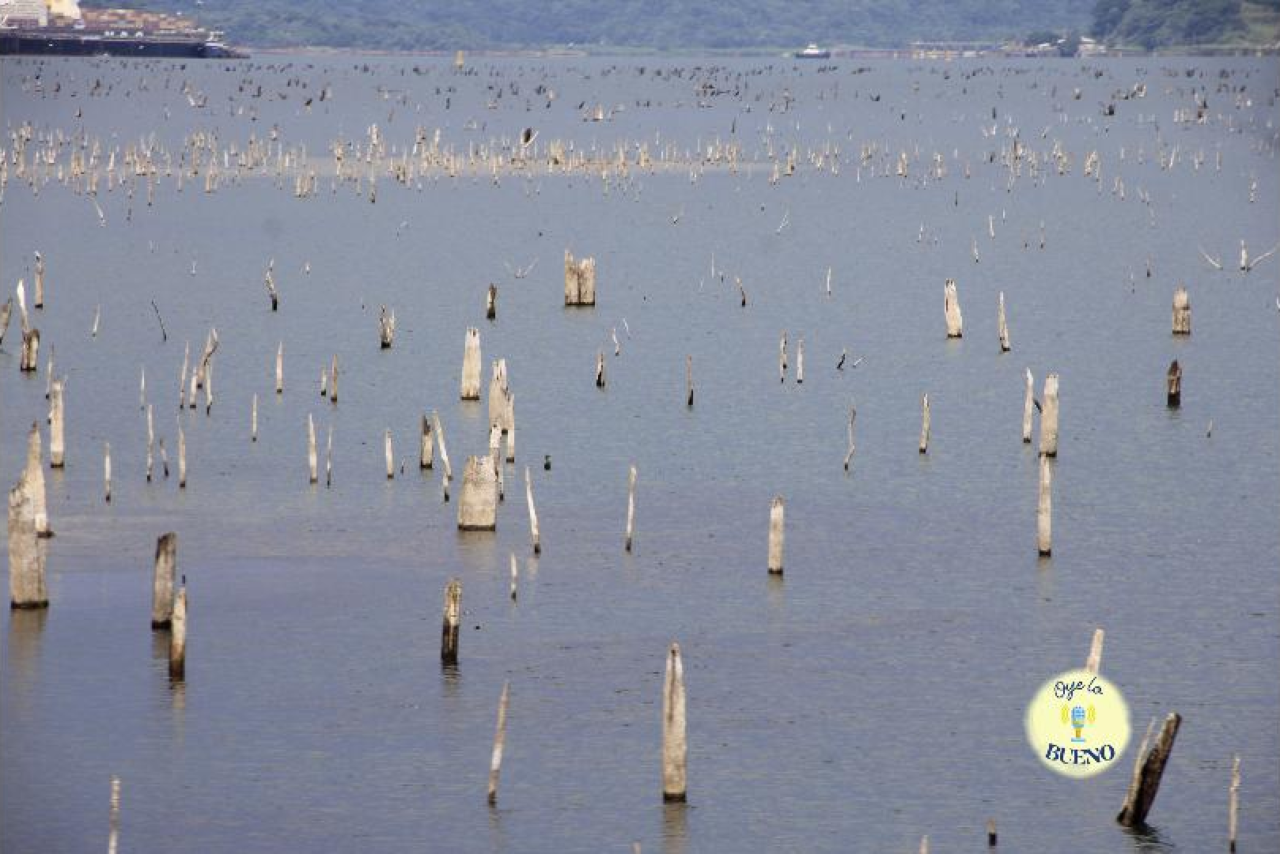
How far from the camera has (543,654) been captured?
38.2m

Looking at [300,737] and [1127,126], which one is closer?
[300,737]

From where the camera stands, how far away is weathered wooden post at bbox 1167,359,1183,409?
61.2 m

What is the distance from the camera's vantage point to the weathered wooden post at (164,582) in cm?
3675

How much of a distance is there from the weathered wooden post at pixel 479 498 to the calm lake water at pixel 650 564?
0.52 meters

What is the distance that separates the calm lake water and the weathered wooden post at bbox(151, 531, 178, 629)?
0.94 meters

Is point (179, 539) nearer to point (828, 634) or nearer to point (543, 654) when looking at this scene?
point (543, 654)

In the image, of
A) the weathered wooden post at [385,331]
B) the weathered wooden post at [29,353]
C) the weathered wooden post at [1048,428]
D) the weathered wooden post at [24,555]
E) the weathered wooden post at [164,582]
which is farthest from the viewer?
the weathered wooden post at [385,331]

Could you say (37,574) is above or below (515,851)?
above

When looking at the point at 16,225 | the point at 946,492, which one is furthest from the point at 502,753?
the point at 16,225

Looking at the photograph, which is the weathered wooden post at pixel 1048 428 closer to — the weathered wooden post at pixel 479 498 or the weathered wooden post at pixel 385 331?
the weathered wooden post at pixel 479 498

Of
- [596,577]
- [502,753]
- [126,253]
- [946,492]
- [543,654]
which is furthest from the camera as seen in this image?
[126,253]

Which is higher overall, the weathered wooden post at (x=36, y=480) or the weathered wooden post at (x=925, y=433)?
the weathered wooden post at (x=925, y=433)

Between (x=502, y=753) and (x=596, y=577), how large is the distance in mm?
9339

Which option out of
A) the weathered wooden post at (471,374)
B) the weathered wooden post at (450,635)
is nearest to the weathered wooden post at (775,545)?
the weathered wooden post at (450,635)
